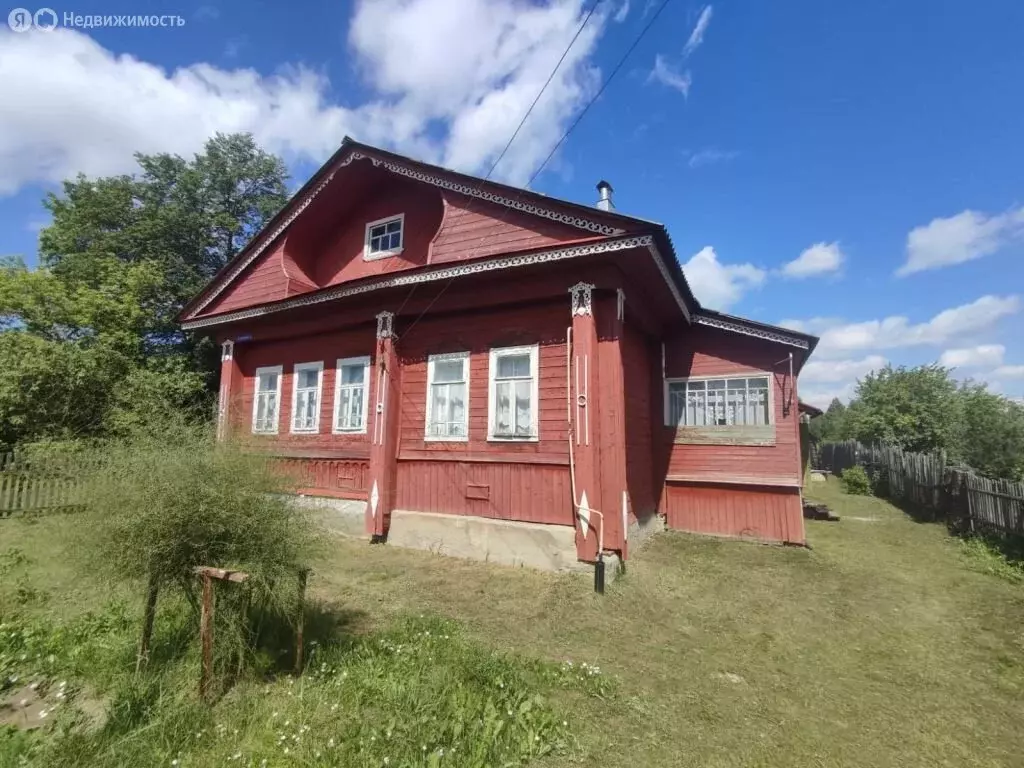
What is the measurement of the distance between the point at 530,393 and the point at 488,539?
2520mm

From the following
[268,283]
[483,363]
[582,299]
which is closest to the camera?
[582,299]

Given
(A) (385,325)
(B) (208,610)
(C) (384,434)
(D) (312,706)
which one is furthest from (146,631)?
(A) (385,325)

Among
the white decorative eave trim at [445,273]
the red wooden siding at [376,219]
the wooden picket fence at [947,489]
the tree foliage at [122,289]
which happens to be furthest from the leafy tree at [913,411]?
the tree foliage at [122,289]

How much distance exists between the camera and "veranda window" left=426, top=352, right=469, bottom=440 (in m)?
8.91

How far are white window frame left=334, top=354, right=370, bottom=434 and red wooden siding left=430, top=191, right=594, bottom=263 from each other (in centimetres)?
298

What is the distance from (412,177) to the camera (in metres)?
9.30

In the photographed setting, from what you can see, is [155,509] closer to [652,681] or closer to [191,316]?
[652,681]

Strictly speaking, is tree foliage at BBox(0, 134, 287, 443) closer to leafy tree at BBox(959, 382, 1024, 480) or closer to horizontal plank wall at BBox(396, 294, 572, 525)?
horizontal plank wall at BBox(396, 294, 572, 525)

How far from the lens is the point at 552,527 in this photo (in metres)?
7.51

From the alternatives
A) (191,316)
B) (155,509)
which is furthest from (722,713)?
(191,316)

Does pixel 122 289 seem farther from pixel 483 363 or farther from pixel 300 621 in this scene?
pixel 300 621

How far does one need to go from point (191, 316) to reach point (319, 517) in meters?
10.9

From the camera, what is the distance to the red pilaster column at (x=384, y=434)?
29.8ft

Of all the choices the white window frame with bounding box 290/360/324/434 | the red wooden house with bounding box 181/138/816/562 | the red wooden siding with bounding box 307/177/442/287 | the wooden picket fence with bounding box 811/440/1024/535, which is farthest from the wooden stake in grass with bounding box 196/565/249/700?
the wooden picket fence with bounding box 811/440/1024/535
